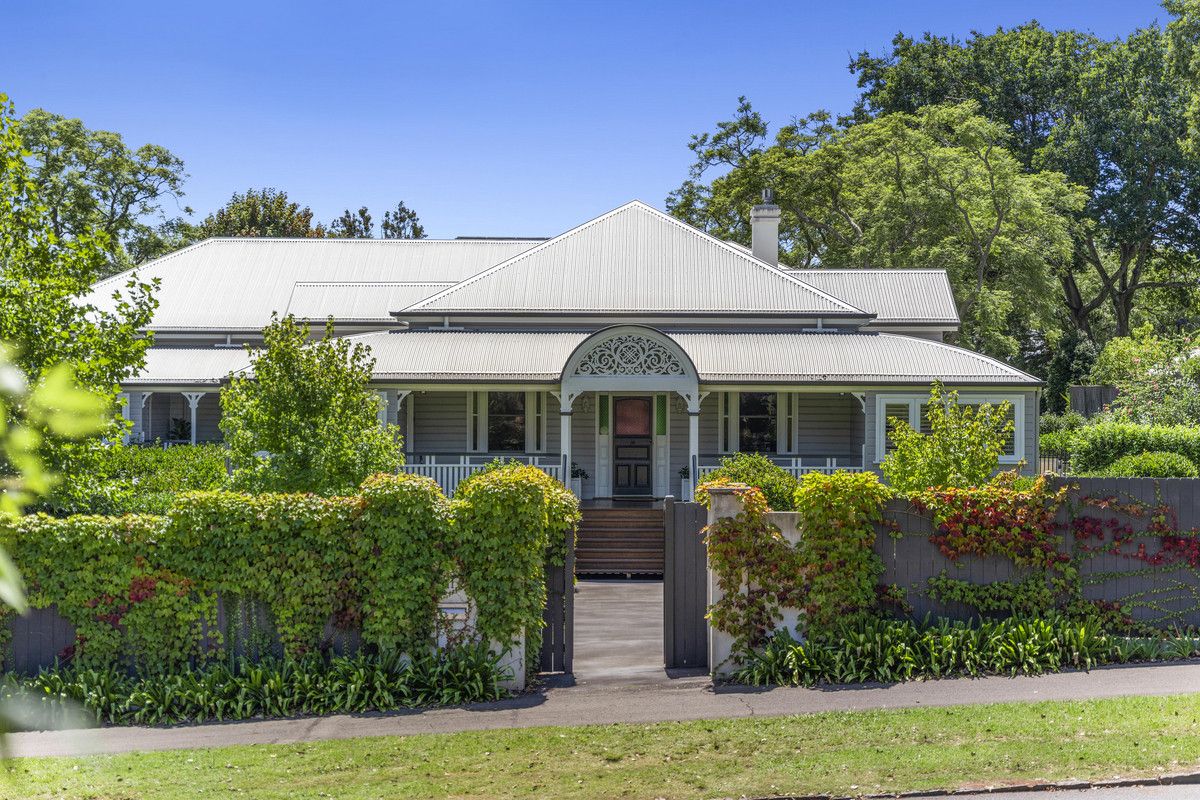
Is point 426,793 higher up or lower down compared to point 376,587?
lower down

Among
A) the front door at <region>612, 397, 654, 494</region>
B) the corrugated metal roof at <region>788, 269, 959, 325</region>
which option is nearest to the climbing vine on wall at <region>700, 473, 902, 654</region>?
the front door at <region>612, 397, 654, 494</region>

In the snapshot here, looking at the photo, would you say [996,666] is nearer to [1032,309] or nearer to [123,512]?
[123,512]

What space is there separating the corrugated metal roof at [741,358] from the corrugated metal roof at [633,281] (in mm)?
773

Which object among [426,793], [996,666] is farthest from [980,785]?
[426,793]

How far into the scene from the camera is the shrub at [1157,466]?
639 inches

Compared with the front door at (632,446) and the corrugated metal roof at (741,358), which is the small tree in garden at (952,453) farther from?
the front door at (632,446)

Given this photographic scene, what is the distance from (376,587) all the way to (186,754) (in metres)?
2.66

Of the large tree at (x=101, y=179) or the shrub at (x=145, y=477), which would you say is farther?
the large tree at (x=101, y=179)

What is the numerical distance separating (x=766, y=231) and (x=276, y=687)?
22.3 meters

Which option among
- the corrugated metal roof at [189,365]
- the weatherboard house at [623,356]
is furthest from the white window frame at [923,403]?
the corrugated metal roof at [189,365]

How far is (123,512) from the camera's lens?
44.2 feet

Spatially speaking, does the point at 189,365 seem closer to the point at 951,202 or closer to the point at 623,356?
the point at 623,356

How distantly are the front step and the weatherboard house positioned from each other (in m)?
1.44

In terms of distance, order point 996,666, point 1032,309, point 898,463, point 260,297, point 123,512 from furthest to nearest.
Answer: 1. point 1032,309
2. point 260,297
3. point 898,463
4. point 123,512
5. point 996,666
